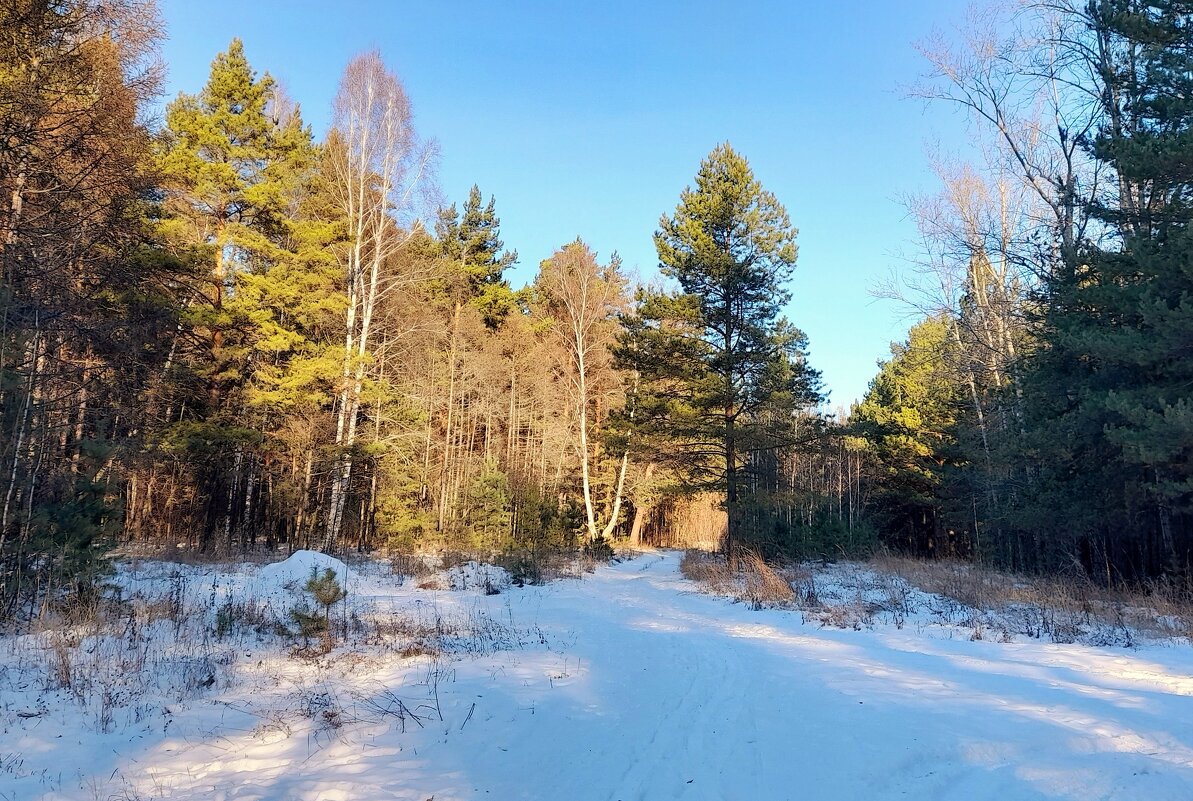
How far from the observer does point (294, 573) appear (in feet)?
40.7

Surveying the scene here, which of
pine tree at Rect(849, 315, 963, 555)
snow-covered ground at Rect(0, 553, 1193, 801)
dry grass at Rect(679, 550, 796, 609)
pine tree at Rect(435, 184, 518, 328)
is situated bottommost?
dry grass at Rect(679, 550, 796, 609)

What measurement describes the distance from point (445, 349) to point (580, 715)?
24810 millimetres

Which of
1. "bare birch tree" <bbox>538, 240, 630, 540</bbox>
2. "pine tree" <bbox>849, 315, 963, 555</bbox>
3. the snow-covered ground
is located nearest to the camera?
the snow-covered ground

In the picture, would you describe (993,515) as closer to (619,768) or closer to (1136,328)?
(1136,328)

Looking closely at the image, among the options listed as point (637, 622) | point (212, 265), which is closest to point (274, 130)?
point (212, 265)

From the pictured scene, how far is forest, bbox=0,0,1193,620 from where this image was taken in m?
9.54

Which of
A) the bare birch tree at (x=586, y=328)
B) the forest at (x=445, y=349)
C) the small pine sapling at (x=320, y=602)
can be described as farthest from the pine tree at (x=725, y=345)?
the small pine sapling at (x=320, y=602)

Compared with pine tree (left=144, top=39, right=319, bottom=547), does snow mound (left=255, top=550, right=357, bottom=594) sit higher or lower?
lower

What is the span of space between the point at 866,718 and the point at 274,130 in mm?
23918

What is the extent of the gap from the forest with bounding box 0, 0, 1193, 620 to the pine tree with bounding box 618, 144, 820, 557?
4.5 inches

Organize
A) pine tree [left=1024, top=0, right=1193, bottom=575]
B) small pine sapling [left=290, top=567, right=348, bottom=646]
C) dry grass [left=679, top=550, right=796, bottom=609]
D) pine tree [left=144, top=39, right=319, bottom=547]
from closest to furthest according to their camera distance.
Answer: small pine sapling [left=290, top=567, right=348, bottom=646] → pine tree [left=1024, top=0, right=1193, bottom=575] → dry grass [left=679, top=550, right=796, bottom=609] → pine tree [left=144, top=39, right=319, bottom=547]

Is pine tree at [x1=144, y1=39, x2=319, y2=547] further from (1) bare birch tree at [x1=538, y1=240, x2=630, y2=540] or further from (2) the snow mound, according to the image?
(1) bare birch tree at [x1=538, y1=240, x2=630, y2=540]

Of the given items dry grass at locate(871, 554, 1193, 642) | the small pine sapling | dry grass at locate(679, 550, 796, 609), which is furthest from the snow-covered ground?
dry grass at locate(679, 550, 796, 609)

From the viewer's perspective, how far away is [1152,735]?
348 centimetres
